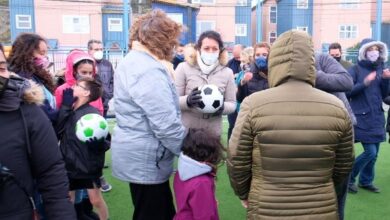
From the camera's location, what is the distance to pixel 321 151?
2.20 meters

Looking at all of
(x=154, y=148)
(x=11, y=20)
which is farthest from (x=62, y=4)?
(x=154, y=148)

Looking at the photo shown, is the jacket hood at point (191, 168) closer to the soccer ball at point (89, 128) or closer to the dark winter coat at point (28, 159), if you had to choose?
the soccer ball at point (89, 128)

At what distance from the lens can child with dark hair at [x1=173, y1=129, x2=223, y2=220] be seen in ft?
9.32

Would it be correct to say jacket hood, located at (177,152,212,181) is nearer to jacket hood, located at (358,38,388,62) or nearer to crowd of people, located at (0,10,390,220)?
crowd of people, located at (0,10,390,220)

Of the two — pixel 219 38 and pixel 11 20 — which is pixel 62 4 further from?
pixel 219 38

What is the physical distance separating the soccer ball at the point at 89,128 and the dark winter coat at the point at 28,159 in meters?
1.28

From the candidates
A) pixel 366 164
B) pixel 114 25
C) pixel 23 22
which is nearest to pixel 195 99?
pixel 366 164

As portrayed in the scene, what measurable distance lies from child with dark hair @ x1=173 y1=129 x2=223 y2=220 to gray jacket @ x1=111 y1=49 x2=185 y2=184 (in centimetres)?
10

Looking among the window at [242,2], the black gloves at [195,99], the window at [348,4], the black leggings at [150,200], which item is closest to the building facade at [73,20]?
the window at [242,2]

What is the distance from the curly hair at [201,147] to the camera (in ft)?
9.58

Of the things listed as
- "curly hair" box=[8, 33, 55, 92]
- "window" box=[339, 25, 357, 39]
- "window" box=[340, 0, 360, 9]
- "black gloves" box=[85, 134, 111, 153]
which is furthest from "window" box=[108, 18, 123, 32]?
"black gloves" box=[85, 134, 111, 153]

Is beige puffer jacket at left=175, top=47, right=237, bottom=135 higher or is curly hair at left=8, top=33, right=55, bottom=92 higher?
curly hair at left=8, top=33, right=55, bottom=92

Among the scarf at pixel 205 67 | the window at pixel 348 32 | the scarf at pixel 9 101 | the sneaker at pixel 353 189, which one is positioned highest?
the window at pixel 348 32

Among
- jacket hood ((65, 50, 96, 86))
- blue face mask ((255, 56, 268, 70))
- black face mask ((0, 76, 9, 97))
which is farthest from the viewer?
blue face mask ((255, 56, 268, 70))
